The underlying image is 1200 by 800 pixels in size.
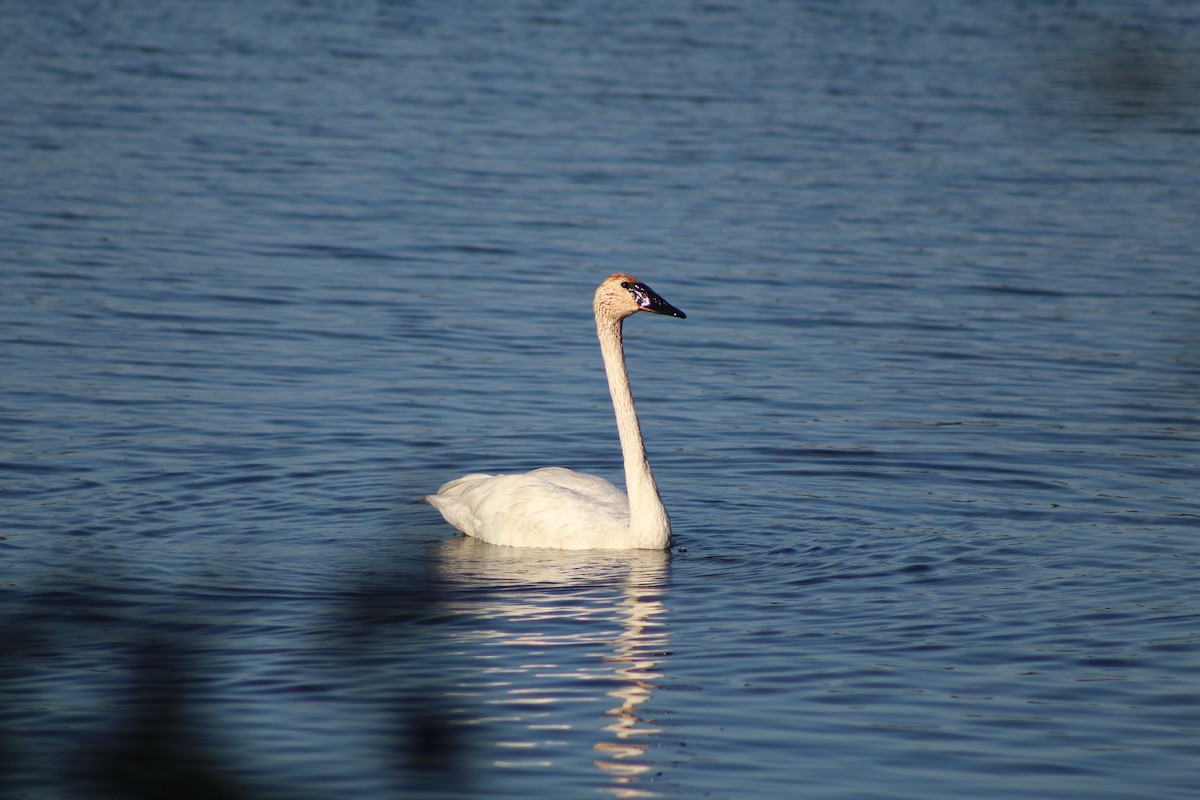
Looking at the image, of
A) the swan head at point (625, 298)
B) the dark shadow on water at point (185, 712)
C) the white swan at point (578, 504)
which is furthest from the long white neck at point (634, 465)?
the dark shadow on water at point (185, 712)

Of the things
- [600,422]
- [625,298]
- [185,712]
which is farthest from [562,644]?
[185,712]

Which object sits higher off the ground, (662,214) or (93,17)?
(93,17)

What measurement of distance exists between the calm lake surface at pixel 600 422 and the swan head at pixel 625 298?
1.42m

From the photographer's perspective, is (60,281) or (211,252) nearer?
(60,281)

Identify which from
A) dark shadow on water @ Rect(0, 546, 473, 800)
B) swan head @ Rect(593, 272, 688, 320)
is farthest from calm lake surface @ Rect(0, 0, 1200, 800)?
swan head @ Rect(593, 272, 688, 320)

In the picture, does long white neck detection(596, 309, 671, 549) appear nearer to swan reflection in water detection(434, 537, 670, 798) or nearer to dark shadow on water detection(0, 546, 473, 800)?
swan reflection in water detection(434, 537, 670, 798)

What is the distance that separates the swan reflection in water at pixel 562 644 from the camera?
647 centimetres

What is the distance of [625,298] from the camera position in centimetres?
1034

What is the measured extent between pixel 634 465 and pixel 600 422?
3170mm

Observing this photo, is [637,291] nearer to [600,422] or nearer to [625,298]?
[625,298]

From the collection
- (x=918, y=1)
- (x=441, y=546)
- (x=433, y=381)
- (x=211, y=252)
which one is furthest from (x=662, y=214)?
(x=918, y=1)

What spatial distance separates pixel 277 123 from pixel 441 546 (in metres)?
16.9

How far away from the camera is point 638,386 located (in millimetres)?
14336

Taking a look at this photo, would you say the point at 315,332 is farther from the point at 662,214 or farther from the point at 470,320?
the point at 662,214
